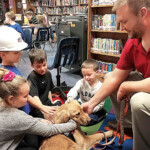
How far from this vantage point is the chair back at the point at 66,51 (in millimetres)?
3135

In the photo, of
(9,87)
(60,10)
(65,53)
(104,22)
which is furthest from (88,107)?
(60,10)

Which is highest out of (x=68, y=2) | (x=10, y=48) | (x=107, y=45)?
(x=68, y=2)

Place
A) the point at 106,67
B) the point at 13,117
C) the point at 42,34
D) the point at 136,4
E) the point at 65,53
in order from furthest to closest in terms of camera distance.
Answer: the point at 42,34 < the point at 106,67 < the point at 65,53 < the point at 136,4 < the point at 13,117

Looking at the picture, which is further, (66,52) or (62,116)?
(66,52)

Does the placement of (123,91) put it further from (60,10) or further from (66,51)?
(60,10)

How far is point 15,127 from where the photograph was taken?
1212mm

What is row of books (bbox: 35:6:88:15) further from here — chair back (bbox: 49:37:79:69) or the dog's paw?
the dog's paw

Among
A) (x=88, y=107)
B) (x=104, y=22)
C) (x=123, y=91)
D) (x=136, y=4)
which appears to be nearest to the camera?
(x=136, y=4)

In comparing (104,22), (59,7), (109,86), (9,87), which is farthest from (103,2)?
(59,7)

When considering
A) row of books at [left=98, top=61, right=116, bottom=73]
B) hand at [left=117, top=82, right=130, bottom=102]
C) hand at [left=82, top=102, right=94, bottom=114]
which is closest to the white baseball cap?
hand at [left=82, top=102, right=94, bottom=114]

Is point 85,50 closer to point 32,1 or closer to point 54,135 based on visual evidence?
point 54,135

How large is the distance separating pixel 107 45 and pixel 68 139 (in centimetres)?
271

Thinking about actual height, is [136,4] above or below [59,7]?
below

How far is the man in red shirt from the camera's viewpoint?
1.30 meters
